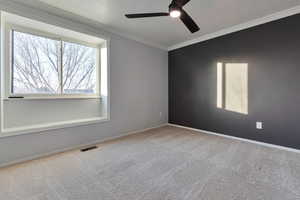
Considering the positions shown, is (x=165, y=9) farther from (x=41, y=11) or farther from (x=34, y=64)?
(x=34, y=64)

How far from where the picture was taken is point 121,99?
3.53 meters

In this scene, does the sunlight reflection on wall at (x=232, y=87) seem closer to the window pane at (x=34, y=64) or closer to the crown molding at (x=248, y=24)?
the crown molding at (x=248, y=24)

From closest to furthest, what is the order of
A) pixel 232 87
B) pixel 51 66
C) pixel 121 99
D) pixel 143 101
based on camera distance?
pixel 51 66 → pixel 232 87 → pixel 121 99 → pixel 143 101

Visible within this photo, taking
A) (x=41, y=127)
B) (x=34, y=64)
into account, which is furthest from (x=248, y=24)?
(x=41, y=127)

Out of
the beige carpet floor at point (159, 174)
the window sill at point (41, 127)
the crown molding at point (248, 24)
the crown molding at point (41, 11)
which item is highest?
the crown molding at point (248, 24)

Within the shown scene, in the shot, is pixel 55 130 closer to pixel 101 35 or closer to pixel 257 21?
pixel 101 35

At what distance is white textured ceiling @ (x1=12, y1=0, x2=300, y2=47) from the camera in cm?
239

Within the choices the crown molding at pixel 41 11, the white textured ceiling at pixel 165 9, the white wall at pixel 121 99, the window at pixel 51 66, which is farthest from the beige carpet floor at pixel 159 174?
the white textured ceiling at pixel 165 9

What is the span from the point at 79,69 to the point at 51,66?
0.51m

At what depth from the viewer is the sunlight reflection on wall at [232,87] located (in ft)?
10.7

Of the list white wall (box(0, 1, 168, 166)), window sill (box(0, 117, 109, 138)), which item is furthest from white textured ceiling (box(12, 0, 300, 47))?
window sill (box(0, 117, 109, 138))

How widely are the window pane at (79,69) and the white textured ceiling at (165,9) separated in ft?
2.31

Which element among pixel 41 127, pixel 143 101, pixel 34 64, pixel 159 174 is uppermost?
pixel 34 64

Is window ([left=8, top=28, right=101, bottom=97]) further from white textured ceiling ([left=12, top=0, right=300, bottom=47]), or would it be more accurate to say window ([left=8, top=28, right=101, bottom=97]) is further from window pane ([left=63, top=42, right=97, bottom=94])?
white textured ceiling ([left=12, top=0, right=300, bottom=47])
